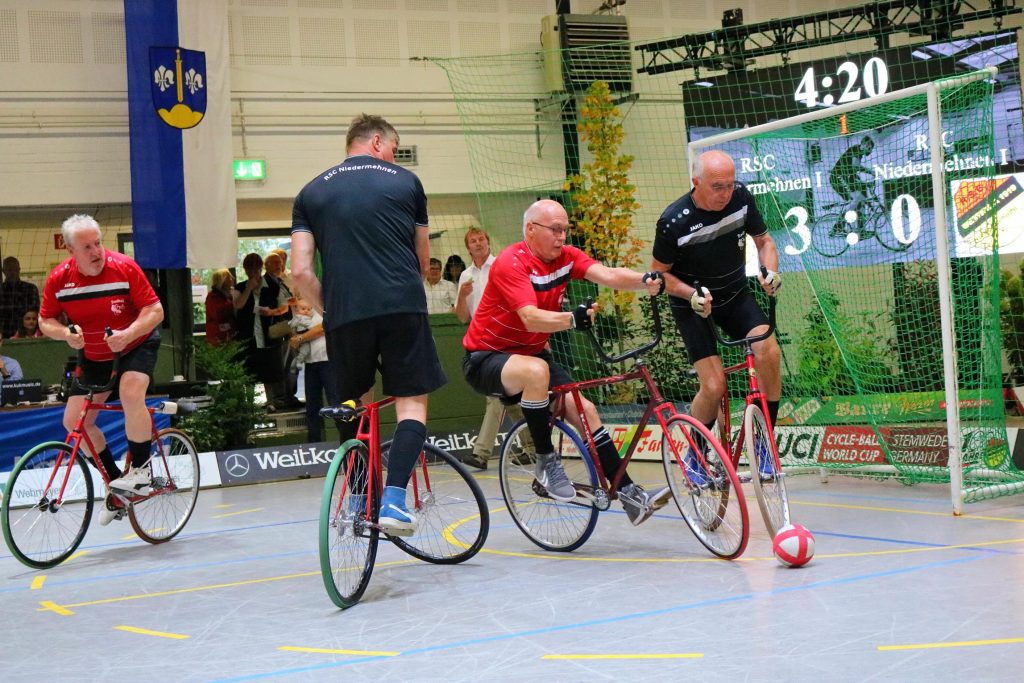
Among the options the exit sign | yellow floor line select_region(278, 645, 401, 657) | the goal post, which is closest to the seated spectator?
the exit sign

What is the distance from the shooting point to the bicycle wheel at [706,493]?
4.64 m

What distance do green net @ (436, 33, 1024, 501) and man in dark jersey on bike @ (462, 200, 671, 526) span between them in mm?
1319

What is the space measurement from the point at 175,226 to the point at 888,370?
6.85m

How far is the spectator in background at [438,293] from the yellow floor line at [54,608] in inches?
267

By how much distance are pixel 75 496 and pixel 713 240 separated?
3.61m

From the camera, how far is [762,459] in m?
4.81

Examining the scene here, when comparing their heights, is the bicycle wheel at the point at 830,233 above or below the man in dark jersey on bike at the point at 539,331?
above

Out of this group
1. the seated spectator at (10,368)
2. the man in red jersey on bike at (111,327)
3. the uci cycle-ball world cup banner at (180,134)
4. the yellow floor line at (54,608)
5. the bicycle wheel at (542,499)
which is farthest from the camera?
the uci cycle-ball world cup banner at (180,134)

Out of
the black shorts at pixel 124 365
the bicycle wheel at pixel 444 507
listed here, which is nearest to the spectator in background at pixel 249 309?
the black shorts at pixel 124 365

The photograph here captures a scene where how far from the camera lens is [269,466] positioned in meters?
9.26

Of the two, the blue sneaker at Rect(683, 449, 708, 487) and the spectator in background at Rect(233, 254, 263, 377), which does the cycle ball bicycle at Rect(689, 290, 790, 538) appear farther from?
the spectator in background at Rect(233, 254, 263, 377)

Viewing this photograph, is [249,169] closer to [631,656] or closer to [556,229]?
[556,229]

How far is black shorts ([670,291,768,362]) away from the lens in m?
5.38

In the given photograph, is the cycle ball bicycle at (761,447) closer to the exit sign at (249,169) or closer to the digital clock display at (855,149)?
the digital clock display at (855,149)
